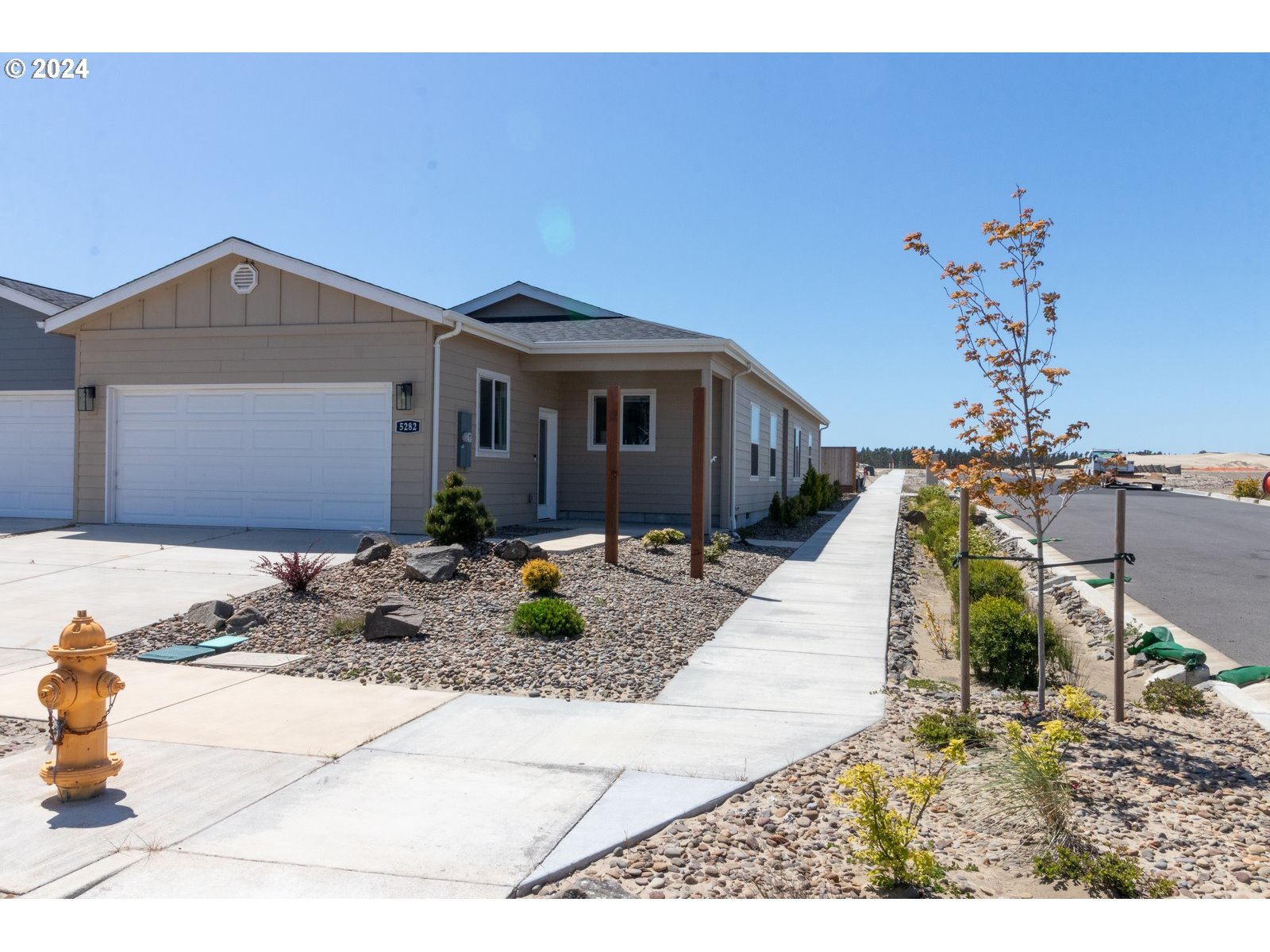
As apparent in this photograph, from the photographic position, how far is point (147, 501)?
1470 cm

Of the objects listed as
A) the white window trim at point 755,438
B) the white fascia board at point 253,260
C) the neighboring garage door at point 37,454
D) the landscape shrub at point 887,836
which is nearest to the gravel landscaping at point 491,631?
the landscape shrub at point 887,836

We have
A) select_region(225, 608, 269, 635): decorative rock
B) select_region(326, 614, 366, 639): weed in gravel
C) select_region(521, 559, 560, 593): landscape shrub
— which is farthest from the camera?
select_region(521, 559, 560, 593): landscape shrub

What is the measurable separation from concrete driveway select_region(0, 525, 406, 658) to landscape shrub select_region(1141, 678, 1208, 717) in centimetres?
786

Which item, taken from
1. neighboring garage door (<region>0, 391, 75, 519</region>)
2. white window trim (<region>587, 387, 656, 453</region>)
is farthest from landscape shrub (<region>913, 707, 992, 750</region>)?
neighboring garage door (<region>0, 391, 75, 519</region>)

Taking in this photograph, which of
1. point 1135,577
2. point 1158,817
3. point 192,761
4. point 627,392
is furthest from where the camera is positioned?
point 627,392

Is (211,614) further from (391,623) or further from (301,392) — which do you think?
(301,392)

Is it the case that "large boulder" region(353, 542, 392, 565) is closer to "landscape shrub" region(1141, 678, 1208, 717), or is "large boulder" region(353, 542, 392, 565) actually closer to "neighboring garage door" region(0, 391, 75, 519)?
"landscape shrub" region(1141, 678, 1208, 717)

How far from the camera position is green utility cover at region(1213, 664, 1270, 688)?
6.70m

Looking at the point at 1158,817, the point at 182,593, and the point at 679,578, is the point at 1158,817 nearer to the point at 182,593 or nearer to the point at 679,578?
the point at 679,578

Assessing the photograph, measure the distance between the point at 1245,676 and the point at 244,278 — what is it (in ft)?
43.5

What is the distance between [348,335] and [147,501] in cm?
433

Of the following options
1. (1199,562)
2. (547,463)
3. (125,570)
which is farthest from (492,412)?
(1199,562)

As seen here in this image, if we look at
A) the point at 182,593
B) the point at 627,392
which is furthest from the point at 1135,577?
the point at 182,593

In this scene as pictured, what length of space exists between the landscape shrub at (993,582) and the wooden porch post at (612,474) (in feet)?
13.1
